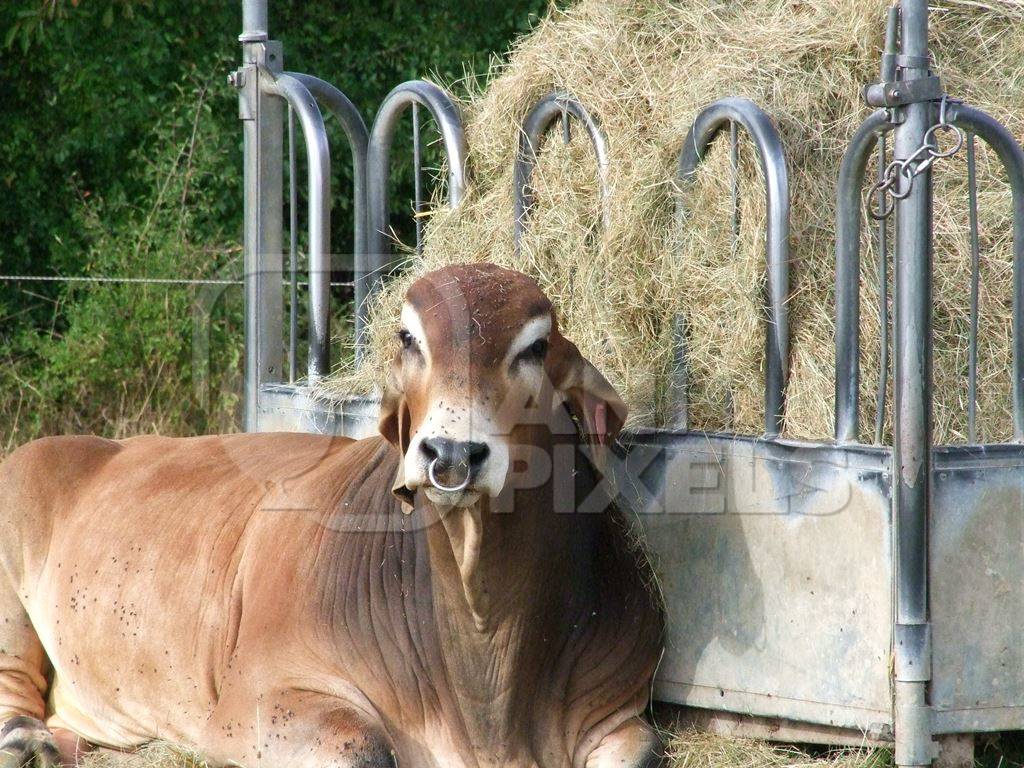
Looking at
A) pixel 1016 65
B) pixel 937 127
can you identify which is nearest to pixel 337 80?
pixel 1016 65

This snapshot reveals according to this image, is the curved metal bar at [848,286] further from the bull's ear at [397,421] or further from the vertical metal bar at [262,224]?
the vertical metal bar at [262,224]

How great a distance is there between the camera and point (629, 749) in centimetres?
402

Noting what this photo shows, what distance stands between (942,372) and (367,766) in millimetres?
1879

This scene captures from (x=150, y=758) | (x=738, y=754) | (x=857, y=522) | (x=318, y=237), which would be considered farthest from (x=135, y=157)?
(x=857, y=522)

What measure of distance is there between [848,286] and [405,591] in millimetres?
1475

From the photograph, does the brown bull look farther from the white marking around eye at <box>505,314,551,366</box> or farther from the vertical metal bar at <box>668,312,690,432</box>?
the vertical metal bar at <box>668,312,690,432</box>

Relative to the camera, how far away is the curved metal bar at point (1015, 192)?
3.79m

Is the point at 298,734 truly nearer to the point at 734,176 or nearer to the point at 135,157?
the point at 734,176

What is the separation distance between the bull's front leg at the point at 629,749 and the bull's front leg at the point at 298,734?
1.85ft

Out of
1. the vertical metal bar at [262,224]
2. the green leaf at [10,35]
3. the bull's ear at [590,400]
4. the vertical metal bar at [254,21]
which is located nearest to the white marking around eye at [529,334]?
the bull's ear at [590,400]

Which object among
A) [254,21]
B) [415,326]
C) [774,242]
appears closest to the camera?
[415,326]

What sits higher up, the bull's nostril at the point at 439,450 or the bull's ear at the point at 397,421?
the bull's ear at the point at 397,421

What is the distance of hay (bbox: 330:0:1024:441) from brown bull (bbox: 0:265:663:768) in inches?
20.1

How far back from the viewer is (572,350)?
4.01 m
